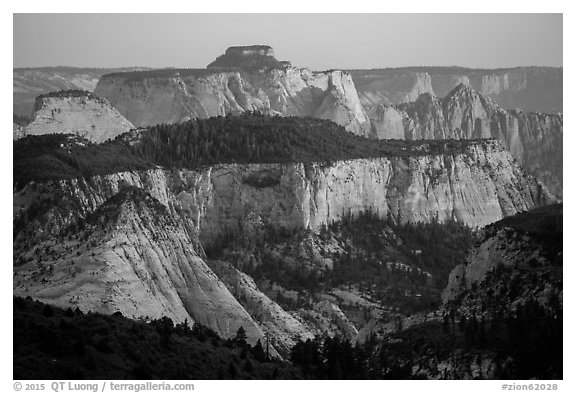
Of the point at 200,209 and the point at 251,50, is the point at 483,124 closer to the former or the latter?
the point at 251,50

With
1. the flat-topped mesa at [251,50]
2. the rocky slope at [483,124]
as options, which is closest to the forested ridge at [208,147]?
the flat-topped mesa at [251,50]

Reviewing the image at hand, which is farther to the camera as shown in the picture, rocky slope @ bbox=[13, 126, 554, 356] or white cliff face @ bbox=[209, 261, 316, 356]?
white cliff face @ bbox=[209, 261, 316, 356]

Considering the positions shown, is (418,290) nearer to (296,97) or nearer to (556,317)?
(556,317)

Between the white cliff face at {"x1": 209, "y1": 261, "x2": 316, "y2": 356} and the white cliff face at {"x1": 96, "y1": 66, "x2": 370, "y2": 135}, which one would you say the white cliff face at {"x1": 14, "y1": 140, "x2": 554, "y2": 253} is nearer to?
the white cliff face at {"x1": 209, "y1": 261, "x2": 316, "y2": 356}

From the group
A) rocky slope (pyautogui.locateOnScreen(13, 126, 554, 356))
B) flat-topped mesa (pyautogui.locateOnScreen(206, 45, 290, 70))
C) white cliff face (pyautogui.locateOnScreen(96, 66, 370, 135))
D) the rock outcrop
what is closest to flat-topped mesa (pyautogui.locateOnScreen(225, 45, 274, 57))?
flat-topped mesa (pyautogui.locateOnScreen(206, 45, 290, 70))

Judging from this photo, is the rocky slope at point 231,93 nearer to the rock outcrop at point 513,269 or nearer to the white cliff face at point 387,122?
the white cliff face at point 387,122

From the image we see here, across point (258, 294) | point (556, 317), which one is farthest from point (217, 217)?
point (556, 317)
